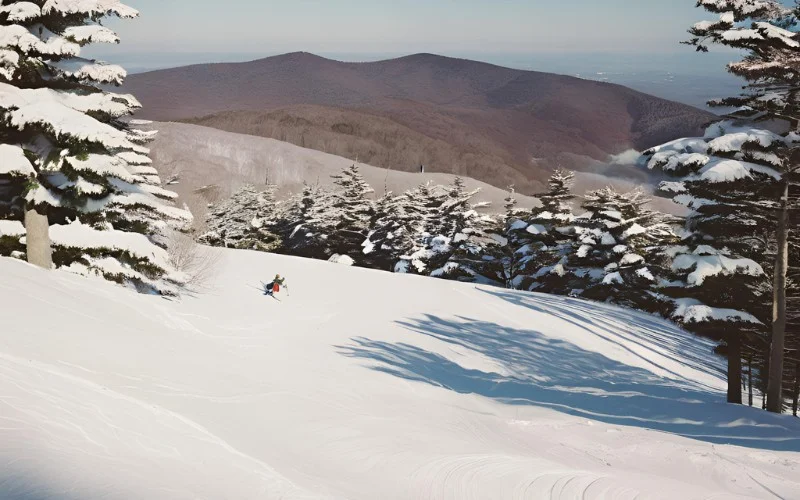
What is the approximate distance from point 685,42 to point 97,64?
51.5 ft

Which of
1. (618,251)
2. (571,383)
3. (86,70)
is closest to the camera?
(86,70)

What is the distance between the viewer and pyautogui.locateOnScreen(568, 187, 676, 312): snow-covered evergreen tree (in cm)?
3266

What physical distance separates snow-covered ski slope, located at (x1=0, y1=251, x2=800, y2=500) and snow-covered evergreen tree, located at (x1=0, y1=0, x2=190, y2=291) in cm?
151

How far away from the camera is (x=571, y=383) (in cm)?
1759

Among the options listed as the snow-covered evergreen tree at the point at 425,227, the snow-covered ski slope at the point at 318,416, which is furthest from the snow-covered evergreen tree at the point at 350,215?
the snow-covered ski slope at the point at 318,416

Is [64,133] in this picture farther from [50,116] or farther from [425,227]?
[425,227]

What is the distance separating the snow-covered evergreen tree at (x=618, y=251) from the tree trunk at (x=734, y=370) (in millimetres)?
16131

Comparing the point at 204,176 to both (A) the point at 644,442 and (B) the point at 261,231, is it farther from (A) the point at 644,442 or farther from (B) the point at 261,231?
(A) the point at 644,442

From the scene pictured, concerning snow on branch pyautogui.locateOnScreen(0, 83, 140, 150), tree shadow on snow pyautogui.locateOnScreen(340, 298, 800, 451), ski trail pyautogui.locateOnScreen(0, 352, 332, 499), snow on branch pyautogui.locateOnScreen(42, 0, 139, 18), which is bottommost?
tree shadow on snow pyautogui.locateOnScreen(340, 298, 800, 451)

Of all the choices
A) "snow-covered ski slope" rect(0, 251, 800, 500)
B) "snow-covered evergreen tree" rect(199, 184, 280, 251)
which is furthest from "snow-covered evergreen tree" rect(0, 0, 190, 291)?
"snow-covered evergreen tree" rect(199, 184, 280, 251)

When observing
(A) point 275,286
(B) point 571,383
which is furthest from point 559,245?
(B) point 571,383

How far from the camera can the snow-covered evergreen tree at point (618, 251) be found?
32656 mm

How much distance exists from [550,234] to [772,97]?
23645 millimetres

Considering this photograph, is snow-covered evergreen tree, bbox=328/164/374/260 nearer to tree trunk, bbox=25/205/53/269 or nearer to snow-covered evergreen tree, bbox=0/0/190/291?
snow-covered evergreen tree, bbox=0/0/190/291
